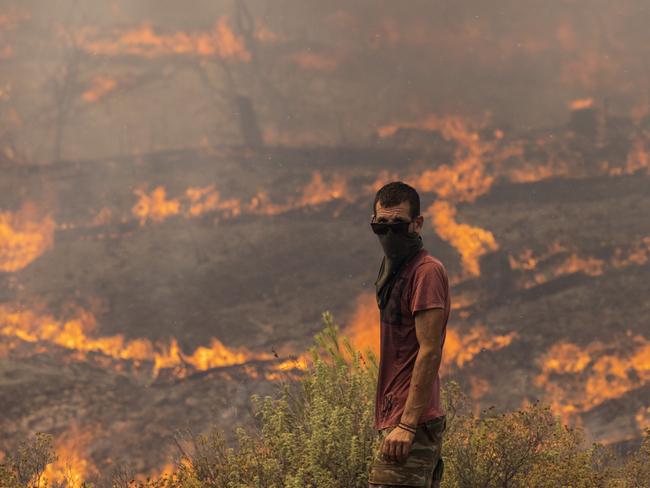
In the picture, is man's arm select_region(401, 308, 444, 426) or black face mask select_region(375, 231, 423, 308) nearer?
man's arm select_region(401, 308, 444, 426)

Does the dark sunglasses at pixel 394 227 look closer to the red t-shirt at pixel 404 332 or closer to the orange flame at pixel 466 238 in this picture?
the red t-shirt at pixel 404 332

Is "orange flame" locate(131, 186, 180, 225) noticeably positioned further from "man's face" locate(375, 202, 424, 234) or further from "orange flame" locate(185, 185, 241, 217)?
"man's face" locate(375, 202, 424, 234)

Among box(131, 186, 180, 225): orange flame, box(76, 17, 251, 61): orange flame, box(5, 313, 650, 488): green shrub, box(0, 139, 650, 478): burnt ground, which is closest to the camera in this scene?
box(5, 313, 650, 488): green shrub

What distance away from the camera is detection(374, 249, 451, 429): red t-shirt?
103 inches

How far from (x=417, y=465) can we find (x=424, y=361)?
436 mm

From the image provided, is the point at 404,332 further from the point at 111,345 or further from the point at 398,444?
the point at 111,345

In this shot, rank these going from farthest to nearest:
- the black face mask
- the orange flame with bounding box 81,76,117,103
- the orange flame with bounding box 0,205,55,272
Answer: the orange flame with bounding box 81,76,117,103 < the orange flame with bounding box 0,205,55,272 < the black face mask

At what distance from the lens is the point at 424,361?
258cm

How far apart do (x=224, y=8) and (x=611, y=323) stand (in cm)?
1515

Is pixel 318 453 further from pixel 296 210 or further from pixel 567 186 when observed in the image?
pixel 567 186

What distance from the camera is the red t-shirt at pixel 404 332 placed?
2.62 m

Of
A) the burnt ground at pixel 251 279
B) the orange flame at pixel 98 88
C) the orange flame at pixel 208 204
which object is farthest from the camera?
the orange flame at pixel 98 88

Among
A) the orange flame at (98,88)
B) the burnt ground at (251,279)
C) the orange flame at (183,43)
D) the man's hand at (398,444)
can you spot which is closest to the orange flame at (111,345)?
the burnt ground at (251,279)

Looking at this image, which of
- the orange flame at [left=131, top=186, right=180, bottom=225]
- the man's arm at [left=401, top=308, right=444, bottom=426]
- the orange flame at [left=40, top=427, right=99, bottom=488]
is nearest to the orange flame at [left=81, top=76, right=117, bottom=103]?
the orange flame at [left=131, top=186, right=180, bottom=225]
